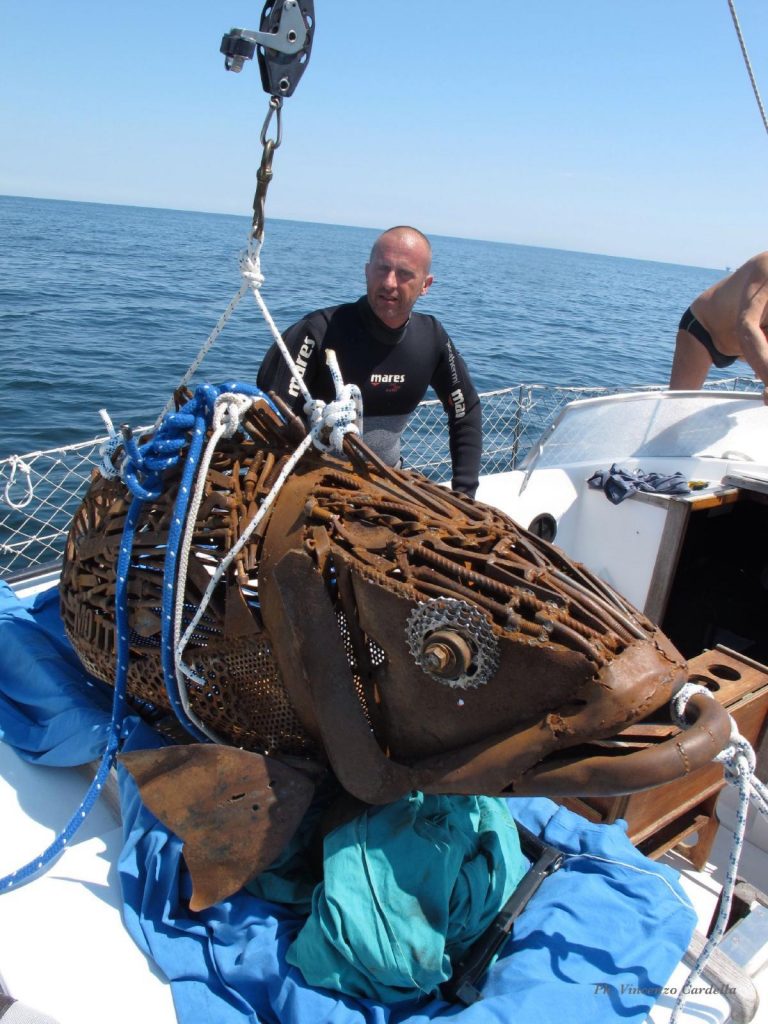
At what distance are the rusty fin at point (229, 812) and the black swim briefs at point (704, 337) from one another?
4908 mm

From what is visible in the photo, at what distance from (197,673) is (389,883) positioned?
77 cm

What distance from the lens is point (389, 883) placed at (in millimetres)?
1894

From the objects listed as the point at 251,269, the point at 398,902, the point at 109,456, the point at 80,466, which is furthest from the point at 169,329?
the point at 398,902

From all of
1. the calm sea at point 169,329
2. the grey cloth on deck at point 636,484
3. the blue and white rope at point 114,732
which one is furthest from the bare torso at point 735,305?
the calm sea at point 169,329

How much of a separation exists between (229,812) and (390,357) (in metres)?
2.45

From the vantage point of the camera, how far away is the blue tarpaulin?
1817 mm

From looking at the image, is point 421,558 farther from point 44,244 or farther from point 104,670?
point 44,244

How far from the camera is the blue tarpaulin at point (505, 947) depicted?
1.82m

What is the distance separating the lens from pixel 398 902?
1.87m

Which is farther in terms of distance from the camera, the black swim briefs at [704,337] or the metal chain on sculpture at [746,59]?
the black swim briefs at [704,337]

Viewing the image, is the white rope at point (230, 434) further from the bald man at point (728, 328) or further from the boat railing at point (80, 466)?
the bald man at point (728, 328)

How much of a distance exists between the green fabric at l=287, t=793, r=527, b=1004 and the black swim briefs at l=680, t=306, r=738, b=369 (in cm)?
464

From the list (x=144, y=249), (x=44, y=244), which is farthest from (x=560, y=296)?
(x=44, y=244)

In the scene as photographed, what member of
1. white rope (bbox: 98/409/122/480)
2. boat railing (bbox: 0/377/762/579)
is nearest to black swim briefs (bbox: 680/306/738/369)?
boat railing (bbox: 0/377/762/579)
